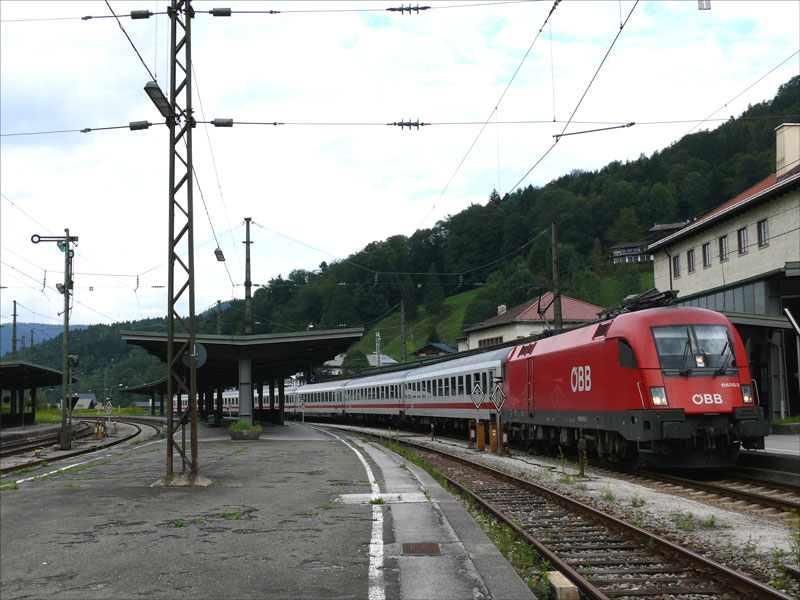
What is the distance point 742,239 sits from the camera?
35.9 meters

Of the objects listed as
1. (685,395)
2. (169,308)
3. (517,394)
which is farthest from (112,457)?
(685,395)

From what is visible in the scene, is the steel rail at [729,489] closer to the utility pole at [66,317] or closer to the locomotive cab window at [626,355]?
the locomotive cab window at [626,355]

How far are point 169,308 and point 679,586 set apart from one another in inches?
428

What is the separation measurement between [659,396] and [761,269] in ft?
77.4

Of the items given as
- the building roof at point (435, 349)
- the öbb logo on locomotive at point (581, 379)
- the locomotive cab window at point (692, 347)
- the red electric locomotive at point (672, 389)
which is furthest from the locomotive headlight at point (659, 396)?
the building roof at point (435, 349)

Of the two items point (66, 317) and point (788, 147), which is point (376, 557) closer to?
point (66, 317)

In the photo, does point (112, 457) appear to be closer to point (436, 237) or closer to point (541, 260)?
point (436, 237)

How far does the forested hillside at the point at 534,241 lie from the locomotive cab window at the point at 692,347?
47595mm

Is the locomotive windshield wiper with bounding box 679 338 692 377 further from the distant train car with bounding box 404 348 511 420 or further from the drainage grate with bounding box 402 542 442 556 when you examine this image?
the distant train car with bounding box 404 348 511 420

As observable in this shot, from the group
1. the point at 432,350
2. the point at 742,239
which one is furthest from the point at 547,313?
the point at 742,239

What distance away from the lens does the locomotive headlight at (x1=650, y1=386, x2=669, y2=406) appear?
13742mm

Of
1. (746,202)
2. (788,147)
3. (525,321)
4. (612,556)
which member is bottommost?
(612,556)

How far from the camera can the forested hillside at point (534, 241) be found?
7031 cm

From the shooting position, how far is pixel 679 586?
270 inches
